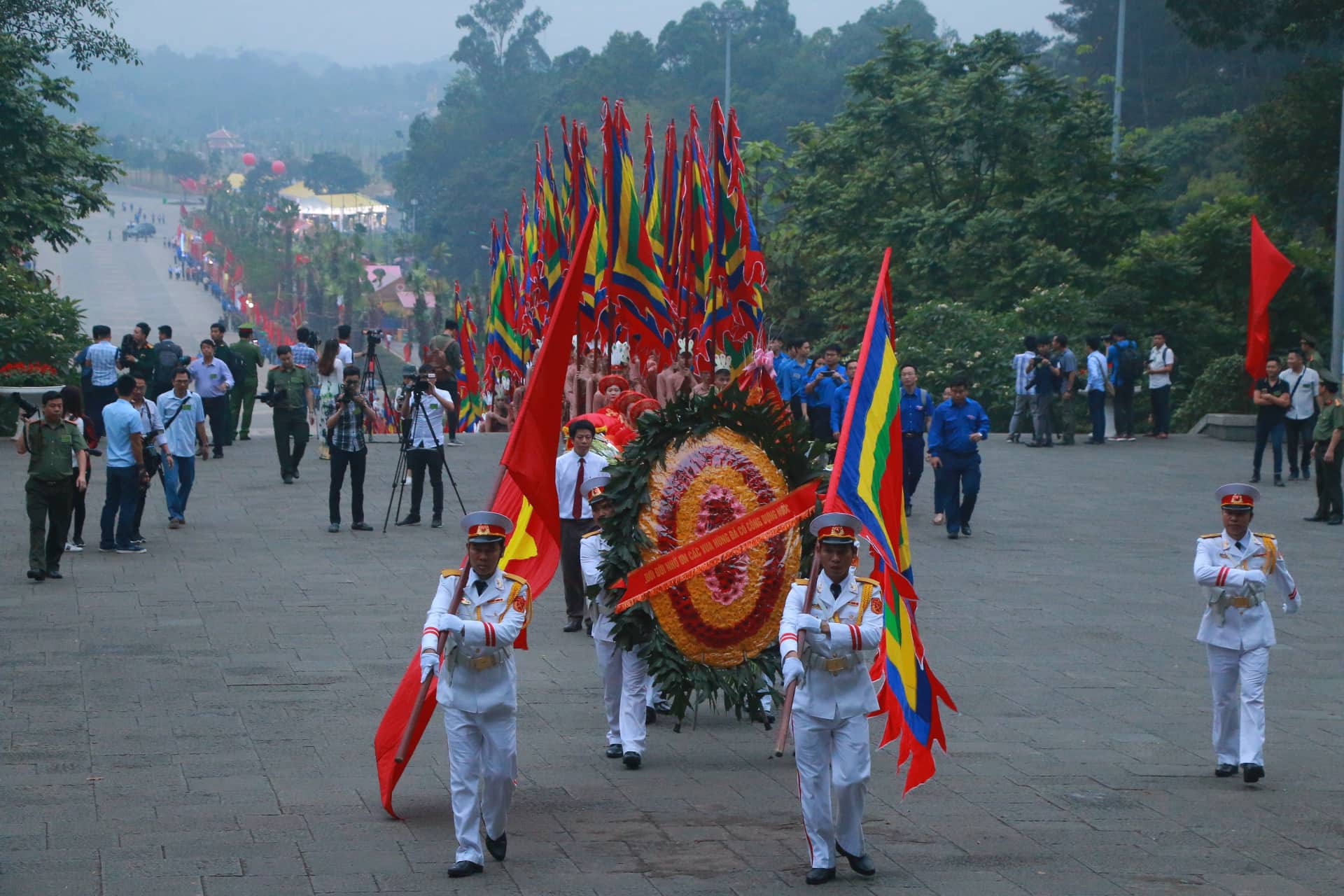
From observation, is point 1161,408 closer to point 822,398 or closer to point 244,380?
point 822,398

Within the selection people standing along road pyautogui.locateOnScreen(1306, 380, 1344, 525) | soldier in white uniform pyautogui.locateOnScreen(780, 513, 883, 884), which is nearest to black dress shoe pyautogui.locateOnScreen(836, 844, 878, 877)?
soldier in white uniform pyautogui.locateOnScreen(780, 513, 883, 884)

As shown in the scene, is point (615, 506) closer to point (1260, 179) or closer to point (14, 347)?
point (14, 347)

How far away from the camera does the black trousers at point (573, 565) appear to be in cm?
1205

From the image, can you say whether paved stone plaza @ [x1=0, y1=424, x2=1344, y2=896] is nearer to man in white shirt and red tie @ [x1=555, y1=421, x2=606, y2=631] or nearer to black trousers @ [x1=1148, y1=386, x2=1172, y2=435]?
man in white shirt and red tie @ [x1=555, y1=421, x2=606, y2=631]

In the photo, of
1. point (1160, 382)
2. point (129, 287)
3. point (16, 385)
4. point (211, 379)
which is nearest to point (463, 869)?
point (211, 379)

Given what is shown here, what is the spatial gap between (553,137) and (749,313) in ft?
307

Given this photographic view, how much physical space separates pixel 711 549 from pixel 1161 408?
Result: 17.5 meters

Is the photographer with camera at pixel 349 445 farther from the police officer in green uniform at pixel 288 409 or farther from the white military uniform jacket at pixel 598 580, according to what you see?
the white military uniform jacket at pixel 598 580

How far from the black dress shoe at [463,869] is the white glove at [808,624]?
5.55 feet

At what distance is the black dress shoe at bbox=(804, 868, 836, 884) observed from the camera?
7219mm

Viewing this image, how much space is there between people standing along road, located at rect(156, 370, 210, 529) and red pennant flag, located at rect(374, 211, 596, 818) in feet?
27.2

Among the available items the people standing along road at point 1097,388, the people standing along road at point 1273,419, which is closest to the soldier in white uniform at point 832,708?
the people standing along road at point 1273,419

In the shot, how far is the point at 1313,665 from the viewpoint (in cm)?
1179

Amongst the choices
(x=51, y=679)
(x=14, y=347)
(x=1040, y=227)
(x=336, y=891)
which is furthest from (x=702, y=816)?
(x=1040, y=227)
